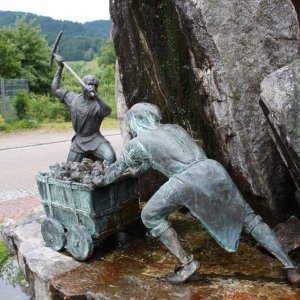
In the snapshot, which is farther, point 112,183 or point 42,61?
point 42,61

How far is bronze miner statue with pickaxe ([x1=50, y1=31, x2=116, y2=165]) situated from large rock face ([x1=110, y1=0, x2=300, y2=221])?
1.03m

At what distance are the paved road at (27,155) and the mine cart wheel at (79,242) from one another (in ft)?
14.1

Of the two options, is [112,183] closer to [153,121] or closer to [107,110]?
[153,121]

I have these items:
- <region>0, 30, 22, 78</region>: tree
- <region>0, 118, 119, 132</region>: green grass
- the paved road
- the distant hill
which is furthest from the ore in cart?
the distant hill

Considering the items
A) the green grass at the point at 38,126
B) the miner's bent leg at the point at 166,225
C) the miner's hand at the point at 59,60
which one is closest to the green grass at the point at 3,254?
the miner's hand at the point at 59,60

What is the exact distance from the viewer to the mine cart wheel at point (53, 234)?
472 cm

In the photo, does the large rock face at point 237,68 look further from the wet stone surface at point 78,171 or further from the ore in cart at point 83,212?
the wet stone surface at point 78,171

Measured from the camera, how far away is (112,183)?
4.64m

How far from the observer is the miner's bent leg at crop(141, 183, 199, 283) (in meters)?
3.89

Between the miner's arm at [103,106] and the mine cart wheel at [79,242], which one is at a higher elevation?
the miner's arm at [103,106]

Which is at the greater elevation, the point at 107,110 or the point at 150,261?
the point at 107,110

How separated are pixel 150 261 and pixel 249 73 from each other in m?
1.96

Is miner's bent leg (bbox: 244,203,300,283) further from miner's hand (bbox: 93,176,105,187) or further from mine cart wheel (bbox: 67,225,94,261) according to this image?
mine cart wheel (bbox: 67,225,94,261)

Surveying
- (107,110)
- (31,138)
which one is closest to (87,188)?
(107,110)
